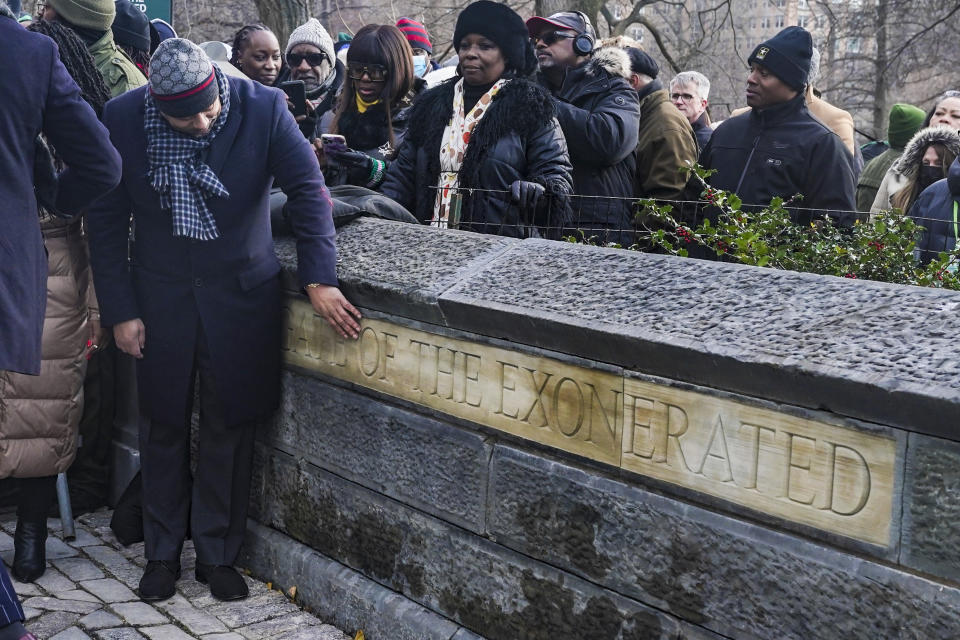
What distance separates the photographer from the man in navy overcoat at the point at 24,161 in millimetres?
3109

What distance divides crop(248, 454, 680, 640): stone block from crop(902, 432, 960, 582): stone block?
0.69 metres

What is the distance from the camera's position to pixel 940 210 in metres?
5.17

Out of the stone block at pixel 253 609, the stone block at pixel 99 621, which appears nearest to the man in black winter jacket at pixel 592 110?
the stone block at pixel 253 609

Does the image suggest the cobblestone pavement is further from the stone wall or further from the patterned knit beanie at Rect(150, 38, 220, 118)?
the patterned knit beanie at Rect(150, 38, 220, 118)

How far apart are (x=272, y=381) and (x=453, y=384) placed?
964mm

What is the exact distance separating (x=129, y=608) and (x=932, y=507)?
2.68m

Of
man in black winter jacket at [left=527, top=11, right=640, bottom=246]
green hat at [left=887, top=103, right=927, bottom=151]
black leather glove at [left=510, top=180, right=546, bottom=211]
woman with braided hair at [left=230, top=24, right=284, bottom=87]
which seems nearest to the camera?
black leather glove at [left=510, top=180, right=546, bottom=211]

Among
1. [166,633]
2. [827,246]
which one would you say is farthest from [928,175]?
[166,633]

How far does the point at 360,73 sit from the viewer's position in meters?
5.32

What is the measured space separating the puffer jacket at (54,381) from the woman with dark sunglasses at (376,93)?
4.63 feet

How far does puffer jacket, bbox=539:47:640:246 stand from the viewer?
4.93 metres

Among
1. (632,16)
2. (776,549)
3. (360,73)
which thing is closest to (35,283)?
(776,549)

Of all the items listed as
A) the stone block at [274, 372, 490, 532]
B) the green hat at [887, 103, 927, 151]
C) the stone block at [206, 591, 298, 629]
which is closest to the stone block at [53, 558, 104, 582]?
the stone block at [206, 591, 298, 629]

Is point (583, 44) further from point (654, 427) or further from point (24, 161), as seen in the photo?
point (654, 427)
